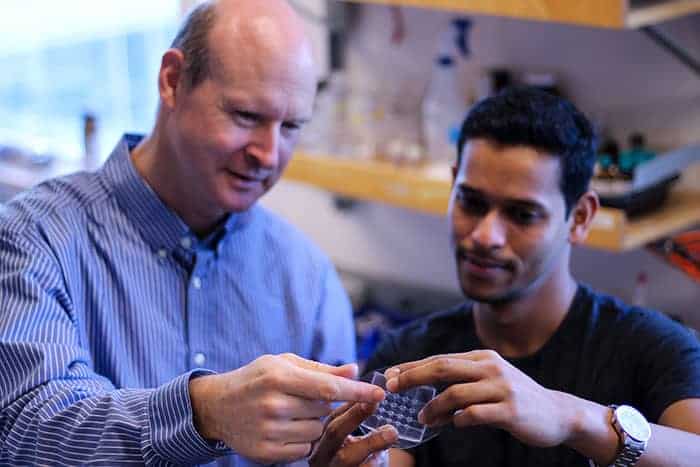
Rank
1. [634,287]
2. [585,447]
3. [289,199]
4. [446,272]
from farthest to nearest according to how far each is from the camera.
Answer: [289,199] < [446,272] < [634,287] < [585,447]

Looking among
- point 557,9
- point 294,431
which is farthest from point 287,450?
point 557,9

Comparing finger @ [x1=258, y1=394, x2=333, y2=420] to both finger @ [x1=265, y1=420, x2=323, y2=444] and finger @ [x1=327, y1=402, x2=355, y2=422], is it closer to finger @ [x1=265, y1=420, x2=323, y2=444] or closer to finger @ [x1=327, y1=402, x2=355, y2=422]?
finger @ [x1=265, y1=420, x2=323, y2=444]

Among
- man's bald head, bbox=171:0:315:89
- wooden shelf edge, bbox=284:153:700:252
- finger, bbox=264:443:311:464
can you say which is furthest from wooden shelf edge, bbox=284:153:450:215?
finger, bbox=264:443:311:464

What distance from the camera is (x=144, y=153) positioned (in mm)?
1440

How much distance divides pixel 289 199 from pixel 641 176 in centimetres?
121

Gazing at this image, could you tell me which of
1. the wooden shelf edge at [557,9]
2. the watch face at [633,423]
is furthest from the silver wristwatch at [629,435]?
the wooden shelf edge at [557,9]

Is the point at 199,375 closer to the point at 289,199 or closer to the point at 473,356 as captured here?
the point at 473,356

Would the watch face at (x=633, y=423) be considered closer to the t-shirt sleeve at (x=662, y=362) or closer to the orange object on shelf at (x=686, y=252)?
the t-shirt sleeve at (x=662, y=362)

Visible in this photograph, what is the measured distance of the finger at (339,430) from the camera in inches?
45.8

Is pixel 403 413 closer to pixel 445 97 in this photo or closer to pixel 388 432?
pixel 388 432

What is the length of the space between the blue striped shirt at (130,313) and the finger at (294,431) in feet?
0.32

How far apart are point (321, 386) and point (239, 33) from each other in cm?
54

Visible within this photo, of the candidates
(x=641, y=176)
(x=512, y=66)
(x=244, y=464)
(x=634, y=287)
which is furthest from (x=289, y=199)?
(x=244, y=464)

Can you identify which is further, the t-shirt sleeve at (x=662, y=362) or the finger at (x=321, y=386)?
the t-shirt sleeve at (x=662, y=362)
